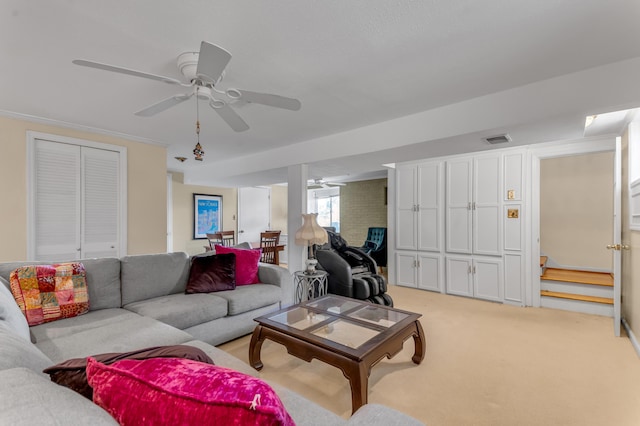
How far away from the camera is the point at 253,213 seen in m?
8.06

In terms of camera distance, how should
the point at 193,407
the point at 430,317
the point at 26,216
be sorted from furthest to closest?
1. the point at 430,317
2. the point at 26,216
3. the point at 193,407

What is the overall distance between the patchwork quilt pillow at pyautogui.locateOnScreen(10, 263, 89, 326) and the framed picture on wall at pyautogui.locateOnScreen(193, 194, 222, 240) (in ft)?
15.3

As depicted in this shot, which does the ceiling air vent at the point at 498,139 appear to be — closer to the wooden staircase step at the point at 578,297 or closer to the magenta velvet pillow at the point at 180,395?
the wooden staircase step at the point at 578,297

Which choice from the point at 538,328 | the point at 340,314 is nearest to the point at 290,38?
the point at 340,314

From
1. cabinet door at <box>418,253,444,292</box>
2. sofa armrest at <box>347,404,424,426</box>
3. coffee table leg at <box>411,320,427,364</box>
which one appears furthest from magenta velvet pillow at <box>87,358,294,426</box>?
cabinet door at <box>418,253,444,292</box>

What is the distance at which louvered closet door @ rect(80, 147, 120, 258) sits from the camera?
11.8 ft

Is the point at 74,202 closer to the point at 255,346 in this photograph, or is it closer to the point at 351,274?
the point at 255,346

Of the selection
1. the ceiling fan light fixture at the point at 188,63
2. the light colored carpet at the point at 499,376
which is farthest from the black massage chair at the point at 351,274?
the ceiling fan light fixture at the point at 188,63

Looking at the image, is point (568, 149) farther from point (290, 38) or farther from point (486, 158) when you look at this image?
point (290, 38)

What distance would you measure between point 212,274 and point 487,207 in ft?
12.6

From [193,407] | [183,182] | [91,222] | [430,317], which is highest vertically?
[183,182]

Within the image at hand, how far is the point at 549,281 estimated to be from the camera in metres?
4.14

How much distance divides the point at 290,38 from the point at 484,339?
3.17 m

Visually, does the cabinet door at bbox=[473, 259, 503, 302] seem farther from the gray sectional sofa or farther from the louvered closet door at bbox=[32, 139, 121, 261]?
the louvered closet door at bbox=[32, 139, 121, 261]
